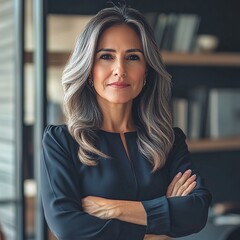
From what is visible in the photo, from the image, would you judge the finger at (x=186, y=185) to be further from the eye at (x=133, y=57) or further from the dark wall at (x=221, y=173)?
the dark wall at (x=221, y=173)

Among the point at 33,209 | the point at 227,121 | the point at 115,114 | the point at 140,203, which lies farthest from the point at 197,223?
the point at 227,121

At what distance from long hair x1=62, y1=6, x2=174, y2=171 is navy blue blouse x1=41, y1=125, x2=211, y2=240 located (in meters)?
0.02

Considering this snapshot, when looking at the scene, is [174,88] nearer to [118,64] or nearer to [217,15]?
[217,15]

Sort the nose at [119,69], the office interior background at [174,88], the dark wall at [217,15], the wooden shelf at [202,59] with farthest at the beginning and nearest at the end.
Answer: the dark wall at [217,15] < the wooden shelf at [202,59] < the office interior background at [174,88] < the nose at [119,69]

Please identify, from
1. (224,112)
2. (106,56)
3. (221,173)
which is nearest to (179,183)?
(106,56)

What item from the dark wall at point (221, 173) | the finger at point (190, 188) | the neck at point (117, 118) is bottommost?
the dark wall at point (221, 173)

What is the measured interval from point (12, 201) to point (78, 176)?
168 centimetres

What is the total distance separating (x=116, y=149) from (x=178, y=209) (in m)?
0.13

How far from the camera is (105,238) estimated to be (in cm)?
80

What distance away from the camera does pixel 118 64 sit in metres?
0.78

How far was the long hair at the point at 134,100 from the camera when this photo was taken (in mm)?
794

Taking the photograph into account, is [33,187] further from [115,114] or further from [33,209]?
[115,114]

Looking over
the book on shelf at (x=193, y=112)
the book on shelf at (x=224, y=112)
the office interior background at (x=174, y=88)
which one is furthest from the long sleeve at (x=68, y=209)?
the book on shelf at (x=224, y=112)

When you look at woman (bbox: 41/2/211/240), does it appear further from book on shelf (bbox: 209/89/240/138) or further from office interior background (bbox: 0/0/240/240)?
book on shelf (bbox: 209/89/240/138)
